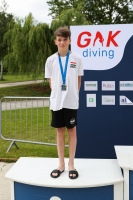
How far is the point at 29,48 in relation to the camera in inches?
603

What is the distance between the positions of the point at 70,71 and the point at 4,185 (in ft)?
6.06

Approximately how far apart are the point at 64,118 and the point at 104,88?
141 cm

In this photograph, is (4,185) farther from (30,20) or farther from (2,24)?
(2,24)

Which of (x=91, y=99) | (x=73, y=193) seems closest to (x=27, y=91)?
(x=91, y=99)

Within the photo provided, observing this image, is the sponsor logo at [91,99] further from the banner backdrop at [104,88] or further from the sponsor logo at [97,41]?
the sponsor logo at [97,41]

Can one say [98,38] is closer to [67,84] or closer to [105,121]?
[105,121]

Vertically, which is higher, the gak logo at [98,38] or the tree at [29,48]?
the tree at [29,48]

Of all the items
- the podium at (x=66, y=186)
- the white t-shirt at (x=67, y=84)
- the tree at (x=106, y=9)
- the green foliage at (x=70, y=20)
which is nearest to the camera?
the podium at (x=66, y=186)

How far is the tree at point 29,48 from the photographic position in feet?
50.0

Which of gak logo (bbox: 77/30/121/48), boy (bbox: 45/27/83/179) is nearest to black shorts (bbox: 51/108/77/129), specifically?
boy (bbox: 45/27/83/179)

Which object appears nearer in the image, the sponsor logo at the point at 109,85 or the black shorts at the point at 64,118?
the black shorts at the point at 64,118

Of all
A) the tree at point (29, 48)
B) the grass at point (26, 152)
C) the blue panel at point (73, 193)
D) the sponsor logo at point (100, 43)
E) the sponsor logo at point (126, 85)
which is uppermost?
the tree at point (29, 48)

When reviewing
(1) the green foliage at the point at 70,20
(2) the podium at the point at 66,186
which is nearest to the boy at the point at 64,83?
(2) the podium at the point at 66,186

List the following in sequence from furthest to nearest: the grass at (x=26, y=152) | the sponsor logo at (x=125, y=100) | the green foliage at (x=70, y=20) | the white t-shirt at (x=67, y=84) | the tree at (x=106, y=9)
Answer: the tree at (x=106, y=9) < the green foliage at (x=70, y=20) < the grass at (x=26, y=152) < the sponsor logo at (x=125, y=100) < the white t-shirt at (x=67, y=84)
